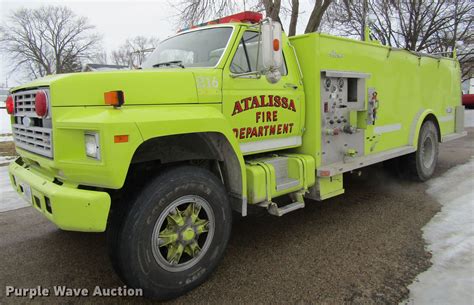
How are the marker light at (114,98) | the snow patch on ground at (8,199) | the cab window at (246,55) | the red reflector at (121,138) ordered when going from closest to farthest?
1. the red reflector at (121,138)
2. the marker light at (114,98)
3. the cab window at (246,55)
4. the snow patch on ground at (8,199)

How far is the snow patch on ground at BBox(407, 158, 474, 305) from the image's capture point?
9.80ft

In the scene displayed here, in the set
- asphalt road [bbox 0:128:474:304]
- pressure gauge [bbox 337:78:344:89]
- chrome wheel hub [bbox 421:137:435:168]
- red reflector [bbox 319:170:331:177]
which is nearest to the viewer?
asphalt road [bbox 0:128:474:304]

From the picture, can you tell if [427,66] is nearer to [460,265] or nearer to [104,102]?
[460,265]

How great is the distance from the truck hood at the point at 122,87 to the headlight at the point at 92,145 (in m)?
0.29

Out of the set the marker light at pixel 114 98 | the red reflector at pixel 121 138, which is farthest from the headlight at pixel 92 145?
the marker light at pixel 114 98

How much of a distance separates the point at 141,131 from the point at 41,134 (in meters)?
0.95

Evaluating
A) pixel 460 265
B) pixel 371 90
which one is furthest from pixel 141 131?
pixel 371 90

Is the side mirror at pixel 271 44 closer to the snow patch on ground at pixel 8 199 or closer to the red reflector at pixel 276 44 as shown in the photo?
the red reflector at pixel 276 44

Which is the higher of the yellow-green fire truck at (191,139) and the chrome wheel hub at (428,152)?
the yellow-green fire truck at (191,139)

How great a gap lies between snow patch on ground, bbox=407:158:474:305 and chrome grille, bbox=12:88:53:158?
315 centimetres

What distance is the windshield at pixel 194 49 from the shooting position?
3744 millimetres

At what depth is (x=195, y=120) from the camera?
120 inches

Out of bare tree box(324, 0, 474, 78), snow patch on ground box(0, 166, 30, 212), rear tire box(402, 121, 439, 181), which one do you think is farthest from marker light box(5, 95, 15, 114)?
bare tree box(324, 0, 474, 78)

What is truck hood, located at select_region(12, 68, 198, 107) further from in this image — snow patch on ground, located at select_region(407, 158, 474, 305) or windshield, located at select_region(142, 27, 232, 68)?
snow patch on ground, located at select_region(407, 158, 474, 305)
